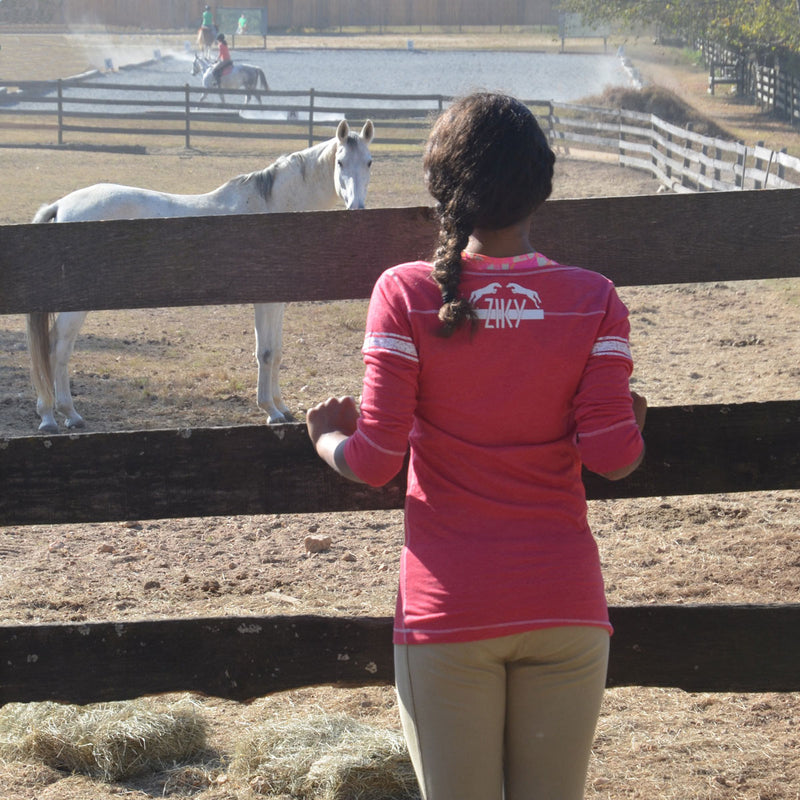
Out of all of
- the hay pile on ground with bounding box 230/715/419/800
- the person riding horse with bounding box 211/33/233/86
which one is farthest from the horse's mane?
the person riding horse with bounding box 211/33/233/86

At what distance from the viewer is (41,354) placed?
572 centimetres

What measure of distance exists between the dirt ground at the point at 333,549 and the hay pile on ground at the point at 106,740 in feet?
0.16

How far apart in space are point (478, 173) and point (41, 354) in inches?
193

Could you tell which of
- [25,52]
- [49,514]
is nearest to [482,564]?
[49,514]

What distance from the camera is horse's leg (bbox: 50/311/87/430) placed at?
651 cm

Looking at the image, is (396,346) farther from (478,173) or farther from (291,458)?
(291,458)

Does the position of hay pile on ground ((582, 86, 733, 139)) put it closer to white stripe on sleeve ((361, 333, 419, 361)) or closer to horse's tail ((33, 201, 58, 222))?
horse's tail ((33, 201, 58, 222))

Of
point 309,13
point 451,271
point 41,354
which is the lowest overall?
point 41,354

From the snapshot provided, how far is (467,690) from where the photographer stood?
55.6 inches

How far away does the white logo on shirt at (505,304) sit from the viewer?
1397 millimetres

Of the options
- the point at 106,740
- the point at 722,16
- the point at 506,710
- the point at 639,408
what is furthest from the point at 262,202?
the point at 722,16

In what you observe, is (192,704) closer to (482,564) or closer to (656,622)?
(656,622)

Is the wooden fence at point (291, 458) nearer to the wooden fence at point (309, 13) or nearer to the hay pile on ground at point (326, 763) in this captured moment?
the hay pile on ground at point (326, 763)

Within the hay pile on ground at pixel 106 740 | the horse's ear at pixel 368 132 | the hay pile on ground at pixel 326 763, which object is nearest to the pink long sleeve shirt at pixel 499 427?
the hay pile on ground at pixel 326 763
